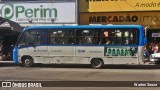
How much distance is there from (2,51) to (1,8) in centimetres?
375

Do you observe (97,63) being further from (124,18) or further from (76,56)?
(124,18)

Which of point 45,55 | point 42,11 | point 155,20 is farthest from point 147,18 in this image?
point 45,55

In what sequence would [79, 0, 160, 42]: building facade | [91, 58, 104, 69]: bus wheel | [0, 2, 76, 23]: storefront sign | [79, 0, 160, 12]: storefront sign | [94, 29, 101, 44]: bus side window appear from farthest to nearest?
[0, 2, 76, 23]: storefront sign
[79, 0, 160, 42]: building facade
[79, 0, 160, 12]: storefront sign
[91, 58, 104, 69]: bus wheel
[94, 29, 101, 44]: bus side window

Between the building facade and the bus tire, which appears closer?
the bus tire

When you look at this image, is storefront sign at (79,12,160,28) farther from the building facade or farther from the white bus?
the white bus

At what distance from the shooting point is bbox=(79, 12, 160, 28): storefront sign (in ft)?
99.9

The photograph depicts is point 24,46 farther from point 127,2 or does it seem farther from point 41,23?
point 127,2

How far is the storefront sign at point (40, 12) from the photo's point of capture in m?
31.3

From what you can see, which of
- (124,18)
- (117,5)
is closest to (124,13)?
(124,18)

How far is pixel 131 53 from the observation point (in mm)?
22672

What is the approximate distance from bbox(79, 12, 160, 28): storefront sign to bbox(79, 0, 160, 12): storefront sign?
0.35 meters

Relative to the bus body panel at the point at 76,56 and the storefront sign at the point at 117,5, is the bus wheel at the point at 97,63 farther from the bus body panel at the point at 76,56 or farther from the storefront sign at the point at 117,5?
the storefront sign at the point at 117,5

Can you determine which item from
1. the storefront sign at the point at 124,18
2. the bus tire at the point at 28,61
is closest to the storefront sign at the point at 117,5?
the storefront sign at the point at 124,18

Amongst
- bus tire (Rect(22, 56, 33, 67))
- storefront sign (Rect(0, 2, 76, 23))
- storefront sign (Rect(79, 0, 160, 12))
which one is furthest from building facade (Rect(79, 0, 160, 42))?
bus tire (Rect(22, 56, 33, 67))
